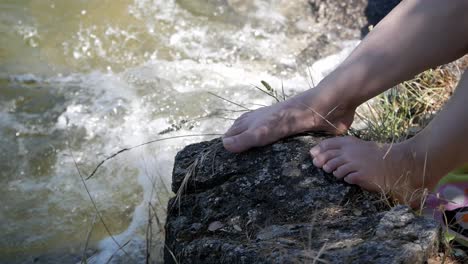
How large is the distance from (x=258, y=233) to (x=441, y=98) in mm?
1761

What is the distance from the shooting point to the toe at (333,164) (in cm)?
177

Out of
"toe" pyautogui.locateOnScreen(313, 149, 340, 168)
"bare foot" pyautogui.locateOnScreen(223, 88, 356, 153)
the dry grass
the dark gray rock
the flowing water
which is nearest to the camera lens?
"toe" pyautogui.locateOnScreen(313, 149, 340, 168)

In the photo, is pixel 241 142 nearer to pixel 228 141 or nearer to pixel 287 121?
pixel 228 141

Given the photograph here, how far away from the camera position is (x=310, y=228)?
145 cm

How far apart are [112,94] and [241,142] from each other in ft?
6.54

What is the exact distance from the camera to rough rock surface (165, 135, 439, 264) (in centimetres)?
135

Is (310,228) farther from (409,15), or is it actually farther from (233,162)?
(409,15)

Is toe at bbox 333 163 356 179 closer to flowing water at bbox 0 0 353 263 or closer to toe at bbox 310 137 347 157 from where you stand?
toe at bbox 310 137 347 157

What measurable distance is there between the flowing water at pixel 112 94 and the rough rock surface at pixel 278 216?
733mm

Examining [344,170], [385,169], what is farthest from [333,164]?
[385,169]

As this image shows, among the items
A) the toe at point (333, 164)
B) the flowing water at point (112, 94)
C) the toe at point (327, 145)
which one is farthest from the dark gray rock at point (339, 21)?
the toe at point (333, 164)

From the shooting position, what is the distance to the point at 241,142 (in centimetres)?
188

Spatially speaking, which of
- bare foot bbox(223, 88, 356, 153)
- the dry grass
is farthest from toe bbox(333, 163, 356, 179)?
the dry grass

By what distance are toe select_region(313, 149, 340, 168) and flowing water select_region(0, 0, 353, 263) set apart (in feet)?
3.14
